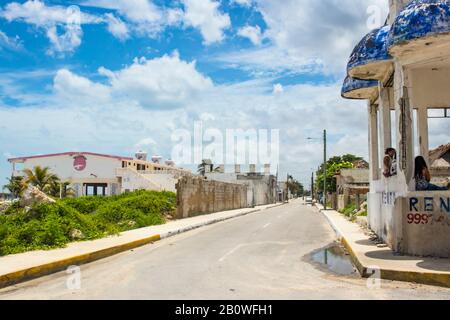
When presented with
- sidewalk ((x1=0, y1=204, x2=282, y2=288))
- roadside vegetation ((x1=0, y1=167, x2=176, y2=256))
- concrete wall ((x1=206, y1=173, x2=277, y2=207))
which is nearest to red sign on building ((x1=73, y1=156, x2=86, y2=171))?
concrete wall ((x1=206, y1=173, x2=277, y2=207))

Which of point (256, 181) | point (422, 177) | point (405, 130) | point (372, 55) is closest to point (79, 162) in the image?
point (256, 181)

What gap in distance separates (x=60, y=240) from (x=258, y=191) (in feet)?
229

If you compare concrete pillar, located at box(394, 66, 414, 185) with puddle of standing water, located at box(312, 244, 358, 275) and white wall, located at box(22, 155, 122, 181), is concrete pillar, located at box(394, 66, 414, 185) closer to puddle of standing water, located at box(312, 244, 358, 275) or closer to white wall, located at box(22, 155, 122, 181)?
puddle of standing water, located at box(312, 244, 358, 275)

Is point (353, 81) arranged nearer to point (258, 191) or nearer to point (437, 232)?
point (437, 232)

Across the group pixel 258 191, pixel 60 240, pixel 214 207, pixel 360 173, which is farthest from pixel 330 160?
pixel 60 240

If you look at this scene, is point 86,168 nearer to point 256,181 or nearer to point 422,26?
point 256,181

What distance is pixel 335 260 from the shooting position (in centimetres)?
1268

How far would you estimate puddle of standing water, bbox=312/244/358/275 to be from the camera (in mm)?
10975

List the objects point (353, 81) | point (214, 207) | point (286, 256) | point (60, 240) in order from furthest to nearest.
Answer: point (214, 207)
point (353, 81)
point (60, 240)
point (286, 256)

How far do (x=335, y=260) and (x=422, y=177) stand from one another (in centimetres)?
300

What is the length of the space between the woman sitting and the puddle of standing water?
2.47 m

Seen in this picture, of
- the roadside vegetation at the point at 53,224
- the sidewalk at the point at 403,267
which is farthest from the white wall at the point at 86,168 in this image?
the sidewalk at the point at 403,267

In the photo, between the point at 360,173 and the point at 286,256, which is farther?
the point at 360,173
